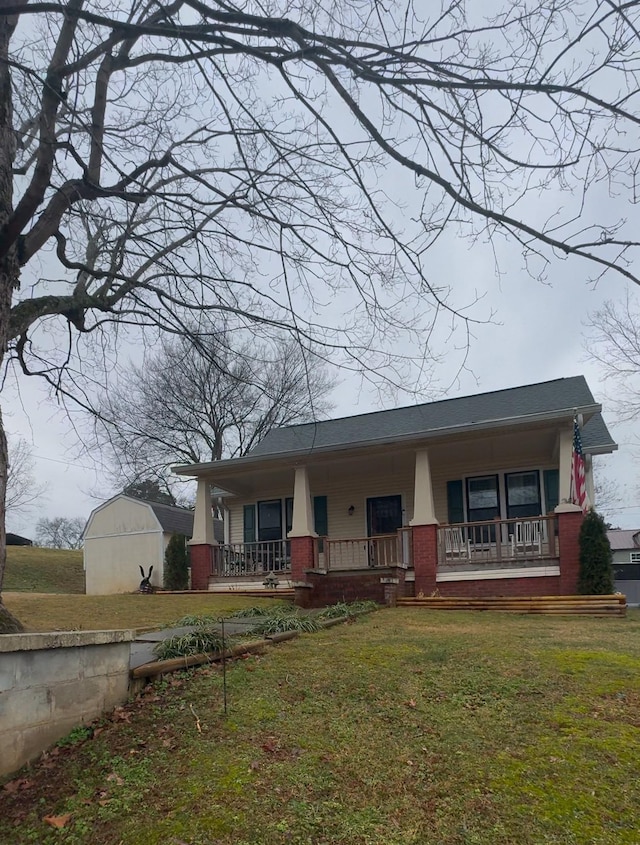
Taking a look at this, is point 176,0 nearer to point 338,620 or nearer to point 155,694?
point 155,694

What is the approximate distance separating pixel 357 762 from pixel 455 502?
12889 mm

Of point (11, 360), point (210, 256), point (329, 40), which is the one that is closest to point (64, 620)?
point (11, 360)

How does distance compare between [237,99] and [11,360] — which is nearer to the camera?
[237,99]

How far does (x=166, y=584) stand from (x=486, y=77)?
15.2 meters

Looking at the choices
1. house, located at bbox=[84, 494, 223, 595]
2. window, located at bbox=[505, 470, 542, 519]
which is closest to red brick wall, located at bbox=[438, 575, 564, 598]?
window, located at bbox=[505, 470, 542, 519]

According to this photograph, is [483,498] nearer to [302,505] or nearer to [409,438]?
[409,438]

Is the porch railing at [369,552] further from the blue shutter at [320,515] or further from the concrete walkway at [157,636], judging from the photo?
the concrete walkway at [157,636]

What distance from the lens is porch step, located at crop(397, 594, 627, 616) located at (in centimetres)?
1126

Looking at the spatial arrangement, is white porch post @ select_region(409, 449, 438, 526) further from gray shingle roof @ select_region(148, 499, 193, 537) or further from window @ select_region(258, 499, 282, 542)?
gray shingle roof @ select_region(148, 499, 193, 537)

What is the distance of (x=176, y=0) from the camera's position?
5113mm

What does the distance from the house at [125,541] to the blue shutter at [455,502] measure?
32.3 ft

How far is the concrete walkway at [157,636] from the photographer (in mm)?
5321

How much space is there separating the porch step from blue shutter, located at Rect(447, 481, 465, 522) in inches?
126

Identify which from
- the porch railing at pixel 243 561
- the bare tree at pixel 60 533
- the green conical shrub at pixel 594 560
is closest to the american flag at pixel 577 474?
the green conical shrub at pixel 594 560
